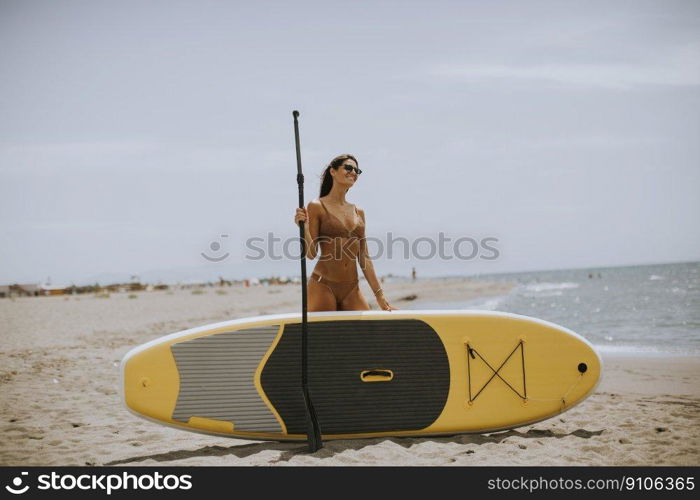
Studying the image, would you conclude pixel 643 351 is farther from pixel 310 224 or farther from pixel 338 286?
pixel 310 224

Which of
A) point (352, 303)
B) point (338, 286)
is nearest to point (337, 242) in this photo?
point (338, 286)

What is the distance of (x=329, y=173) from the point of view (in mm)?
3971

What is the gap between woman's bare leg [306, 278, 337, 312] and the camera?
3.97 metres

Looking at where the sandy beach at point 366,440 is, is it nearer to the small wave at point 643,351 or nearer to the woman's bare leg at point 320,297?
the woman's bare leg at point 320,297

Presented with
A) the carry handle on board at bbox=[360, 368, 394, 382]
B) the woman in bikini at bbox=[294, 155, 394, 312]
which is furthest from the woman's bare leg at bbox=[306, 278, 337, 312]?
the carry handle on board at bbox=[360, 368, 394, 382]

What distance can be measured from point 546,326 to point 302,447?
196 cm

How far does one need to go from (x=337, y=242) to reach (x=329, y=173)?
50 centimetres

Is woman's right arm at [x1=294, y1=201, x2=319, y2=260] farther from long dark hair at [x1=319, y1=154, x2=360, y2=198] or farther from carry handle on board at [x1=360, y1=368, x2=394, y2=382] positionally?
carry handle on board at [x1=360, y1=368, x2=394, y2=382]

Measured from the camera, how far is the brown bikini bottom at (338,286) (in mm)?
3967

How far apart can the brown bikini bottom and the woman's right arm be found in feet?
0.73

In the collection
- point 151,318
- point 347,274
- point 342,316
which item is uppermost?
point 347,274
